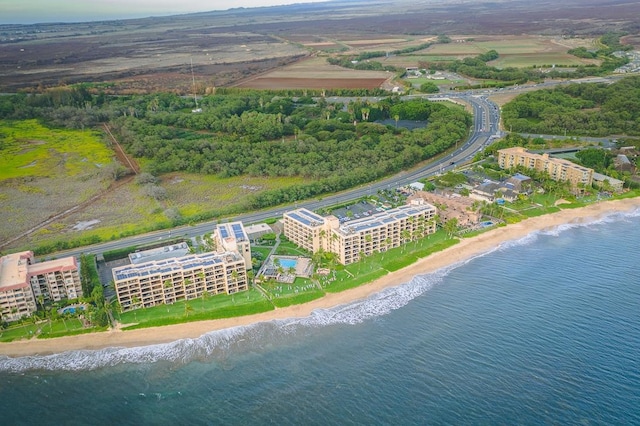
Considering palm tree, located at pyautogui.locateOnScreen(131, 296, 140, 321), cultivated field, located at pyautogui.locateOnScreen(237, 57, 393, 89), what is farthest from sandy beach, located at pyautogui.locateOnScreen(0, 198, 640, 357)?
cultivated field, located at pyautogui.locateOnScreen(237, 57, 393, 89)

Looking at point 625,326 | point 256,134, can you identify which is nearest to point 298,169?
point 256,134

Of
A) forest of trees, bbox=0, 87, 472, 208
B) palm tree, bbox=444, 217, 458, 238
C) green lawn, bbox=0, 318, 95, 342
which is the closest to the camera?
green lawn, bbox=0, 318, 95, 342

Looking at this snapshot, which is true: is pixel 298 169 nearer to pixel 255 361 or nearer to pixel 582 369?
pixel 255 361

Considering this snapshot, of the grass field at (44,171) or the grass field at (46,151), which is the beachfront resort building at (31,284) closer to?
the grass field at (44,171)

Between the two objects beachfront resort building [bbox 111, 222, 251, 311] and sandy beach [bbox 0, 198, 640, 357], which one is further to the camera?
beachfront resort building [bbox 111, 222, 251, 311]

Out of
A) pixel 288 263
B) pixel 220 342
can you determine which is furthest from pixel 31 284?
pixel 288 263

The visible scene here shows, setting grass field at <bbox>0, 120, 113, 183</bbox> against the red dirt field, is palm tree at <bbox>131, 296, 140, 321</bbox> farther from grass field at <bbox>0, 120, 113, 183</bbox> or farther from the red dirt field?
the red dirt field
